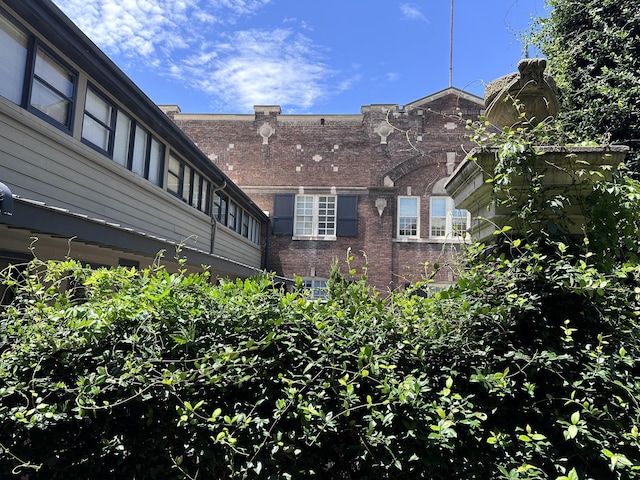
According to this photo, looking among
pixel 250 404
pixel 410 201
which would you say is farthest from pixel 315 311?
pixel 410 201

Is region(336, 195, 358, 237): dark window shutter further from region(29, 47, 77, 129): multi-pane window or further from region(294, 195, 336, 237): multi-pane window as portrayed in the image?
region(29, 47, 77, 129): multi-pane window

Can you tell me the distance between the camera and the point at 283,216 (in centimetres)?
2011

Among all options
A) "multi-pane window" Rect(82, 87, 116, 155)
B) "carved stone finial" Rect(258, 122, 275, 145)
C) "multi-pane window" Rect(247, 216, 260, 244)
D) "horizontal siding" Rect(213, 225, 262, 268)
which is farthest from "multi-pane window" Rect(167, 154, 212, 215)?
"carved stone finial" Rect(258, 122, 275, 145)

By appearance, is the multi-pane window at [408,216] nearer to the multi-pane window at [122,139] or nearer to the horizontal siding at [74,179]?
the horizontal siding at [74,179]

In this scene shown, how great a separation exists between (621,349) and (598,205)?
831 mm

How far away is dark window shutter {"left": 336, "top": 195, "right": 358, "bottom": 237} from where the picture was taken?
19.7 m

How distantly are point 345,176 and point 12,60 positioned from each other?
1557cm

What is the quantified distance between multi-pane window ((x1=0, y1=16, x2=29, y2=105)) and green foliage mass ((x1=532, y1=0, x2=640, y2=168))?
24.8ft

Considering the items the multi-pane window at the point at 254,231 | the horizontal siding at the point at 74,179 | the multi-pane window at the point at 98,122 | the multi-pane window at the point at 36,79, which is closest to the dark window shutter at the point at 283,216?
the multi-pane window at the point at 254,231

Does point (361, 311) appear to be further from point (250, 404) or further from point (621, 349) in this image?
point (621, 349)

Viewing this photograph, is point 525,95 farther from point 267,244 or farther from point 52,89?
point 267,244

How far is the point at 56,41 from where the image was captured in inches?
249

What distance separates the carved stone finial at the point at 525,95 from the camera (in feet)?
9.28

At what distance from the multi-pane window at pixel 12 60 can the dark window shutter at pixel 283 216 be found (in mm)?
A: 14530
